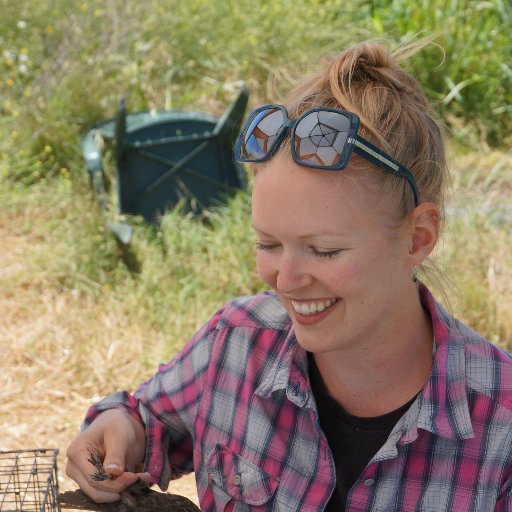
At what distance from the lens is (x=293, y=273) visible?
159 centimetres

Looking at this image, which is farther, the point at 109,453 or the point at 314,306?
the point at 109,453

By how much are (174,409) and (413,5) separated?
4839 mm

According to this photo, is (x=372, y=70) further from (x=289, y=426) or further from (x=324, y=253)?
(x=289, y=426)

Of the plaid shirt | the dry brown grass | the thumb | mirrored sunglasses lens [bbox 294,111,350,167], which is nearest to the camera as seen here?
mirrored sunglasses lens [bbox 294,111,350,167]

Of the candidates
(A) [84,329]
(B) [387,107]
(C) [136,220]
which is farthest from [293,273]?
(C) [136,220]

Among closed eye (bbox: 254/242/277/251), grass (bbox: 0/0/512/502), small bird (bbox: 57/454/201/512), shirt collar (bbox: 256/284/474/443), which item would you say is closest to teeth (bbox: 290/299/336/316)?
closed eye (bbox: 254/242/277/251)

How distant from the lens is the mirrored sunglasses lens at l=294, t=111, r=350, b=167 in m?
1.57

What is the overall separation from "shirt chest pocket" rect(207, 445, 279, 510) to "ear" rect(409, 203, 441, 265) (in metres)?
0.53

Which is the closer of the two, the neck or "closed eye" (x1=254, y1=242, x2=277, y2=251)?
"closed eye" (x1=254, y1=242, x2=277, y2=251)

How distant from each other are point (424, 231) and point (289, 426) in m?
0.48

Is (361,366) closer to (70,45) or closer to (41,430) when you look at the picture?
(41,430)

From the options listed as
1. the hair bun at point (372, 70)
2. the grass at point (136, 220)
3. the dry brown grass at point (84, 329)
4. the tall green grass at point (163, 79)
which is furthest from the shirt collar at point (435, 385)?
the tall green grass at point (163, 79)

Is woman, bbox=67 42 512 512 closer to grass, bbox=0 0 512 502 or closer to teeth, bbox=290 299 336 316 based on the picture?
teeth, bbox=290 299 336 316

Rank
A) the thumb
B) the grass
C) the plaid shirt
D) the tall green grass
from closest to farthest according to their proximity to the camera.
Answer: the plaid shirt
the thumb
the grass
the tall green grass
